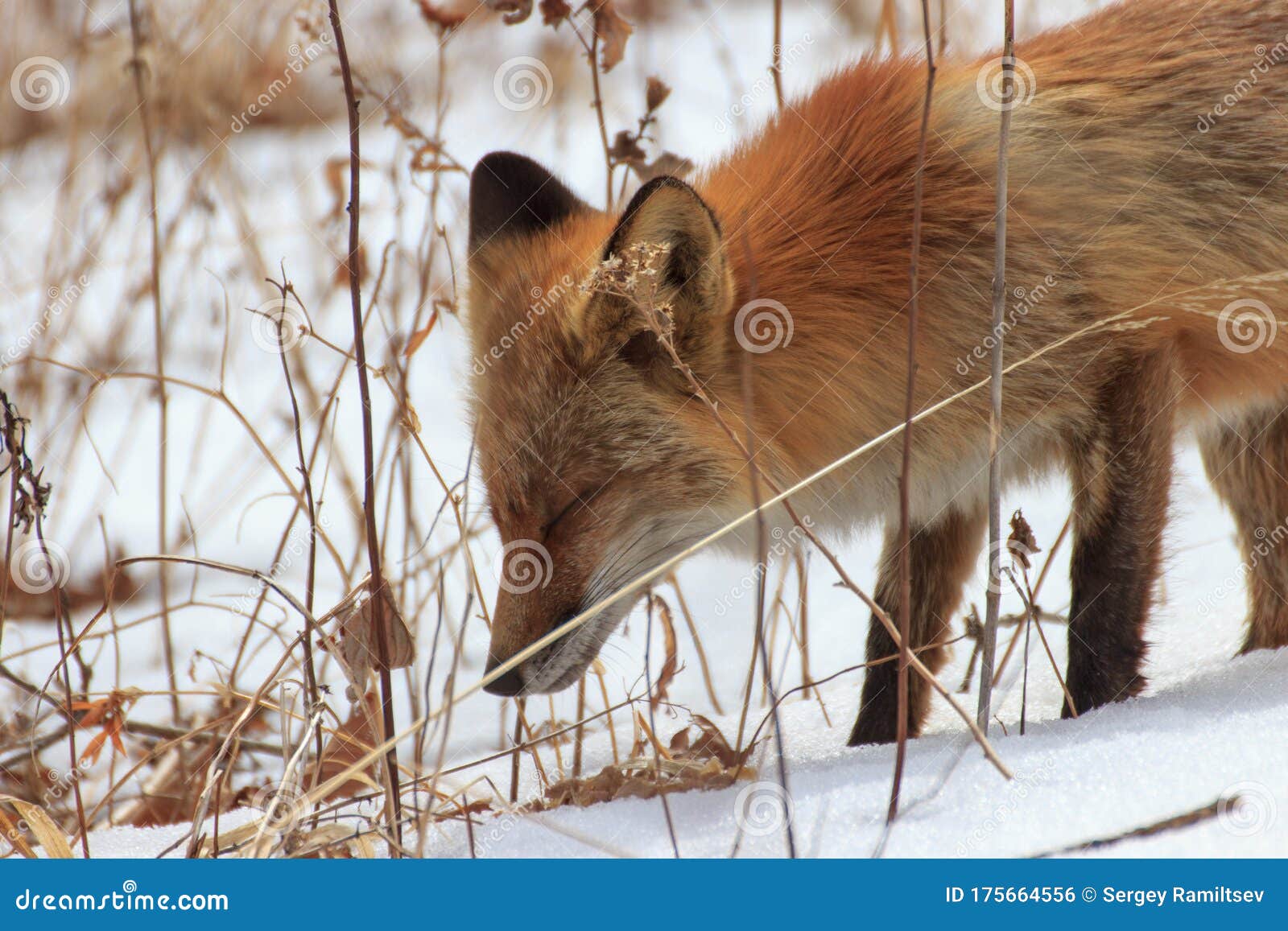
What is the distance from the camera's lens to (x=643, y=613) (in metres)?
4.03

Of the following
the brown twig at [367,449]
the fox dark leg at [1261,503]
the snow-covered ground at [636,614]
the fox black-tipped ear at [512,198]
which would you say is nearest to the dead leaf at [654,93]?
the fox black-tipped ear at [512,198]

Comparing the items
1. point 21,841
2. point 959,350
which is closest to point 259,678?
point 21,841

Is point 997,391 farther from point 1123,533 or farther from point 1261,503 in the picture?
point 1261,503

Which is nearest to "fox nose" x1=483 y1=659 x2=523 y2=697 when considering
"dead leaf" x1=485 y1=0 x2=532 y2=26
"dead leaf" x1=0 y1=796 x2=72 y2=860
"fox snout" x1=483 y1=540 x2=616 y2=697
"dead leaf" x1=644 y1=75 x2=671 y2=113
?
"fox snout" x1=483 y1=540 x2=616 y2=697

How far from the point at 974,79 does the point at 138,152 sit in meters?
3.55

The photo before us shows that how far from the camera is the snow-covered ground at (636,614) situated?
1.81 meters

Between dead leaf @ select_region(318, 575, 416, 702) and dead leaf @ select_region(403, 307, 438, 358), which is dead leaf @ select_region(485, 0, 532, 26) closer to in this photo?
dead leaf @ select_region(403, 307, 438, 358)

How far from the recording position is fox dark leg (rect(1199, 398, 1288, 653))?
3270mm

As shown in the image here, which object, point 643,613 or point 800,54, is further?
point 800,54

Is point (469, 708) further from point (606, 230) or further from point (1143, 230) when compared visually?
point (1143, 230)

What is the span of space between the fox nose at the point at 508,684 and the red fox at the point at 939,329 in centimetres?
1

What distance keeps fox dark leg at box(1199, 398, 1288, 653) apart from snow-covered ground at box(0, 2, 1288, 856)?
0.73ft

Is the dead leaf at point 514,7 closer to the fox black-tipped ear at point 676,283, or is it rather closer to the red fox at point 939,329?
the red fox at point 939,329

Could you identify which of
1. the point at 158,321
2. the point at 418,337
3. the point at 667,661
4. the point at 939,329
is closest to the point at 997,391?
the point at 939,329
